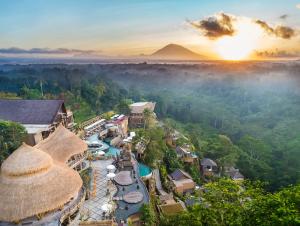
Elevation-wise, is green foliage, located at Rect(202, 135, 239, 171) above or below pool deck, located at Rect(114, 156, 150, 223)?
below

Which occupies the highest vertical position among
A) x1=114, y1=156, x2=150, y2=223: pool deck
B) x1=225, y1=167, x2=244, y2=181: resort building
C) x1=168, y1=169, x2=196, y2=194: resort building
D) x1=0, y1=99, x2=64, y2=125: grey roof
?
x1=0, y1=99, x2=64, y2=125: grey roof

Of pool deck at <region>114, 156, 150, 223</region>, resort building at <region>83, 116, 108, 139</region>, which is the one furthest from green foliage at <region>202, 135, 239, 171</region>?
pool deck at <region>114, 156, 150, 223</region>

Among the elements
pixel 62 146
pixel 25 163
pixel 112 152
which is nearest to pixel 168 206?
pixel 112 152

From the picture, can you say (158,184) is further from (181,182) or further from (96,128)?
(96,128)

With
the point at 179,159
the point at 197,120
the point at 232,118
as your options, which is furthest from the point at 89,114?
the point at 232,118

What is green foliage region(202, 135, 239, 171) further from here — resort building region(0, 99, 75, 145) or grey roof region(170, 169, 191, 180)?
resort building region(0, 99, 75, 145)

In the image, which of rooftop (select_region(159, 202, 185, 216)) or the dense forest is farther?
the dense forest
